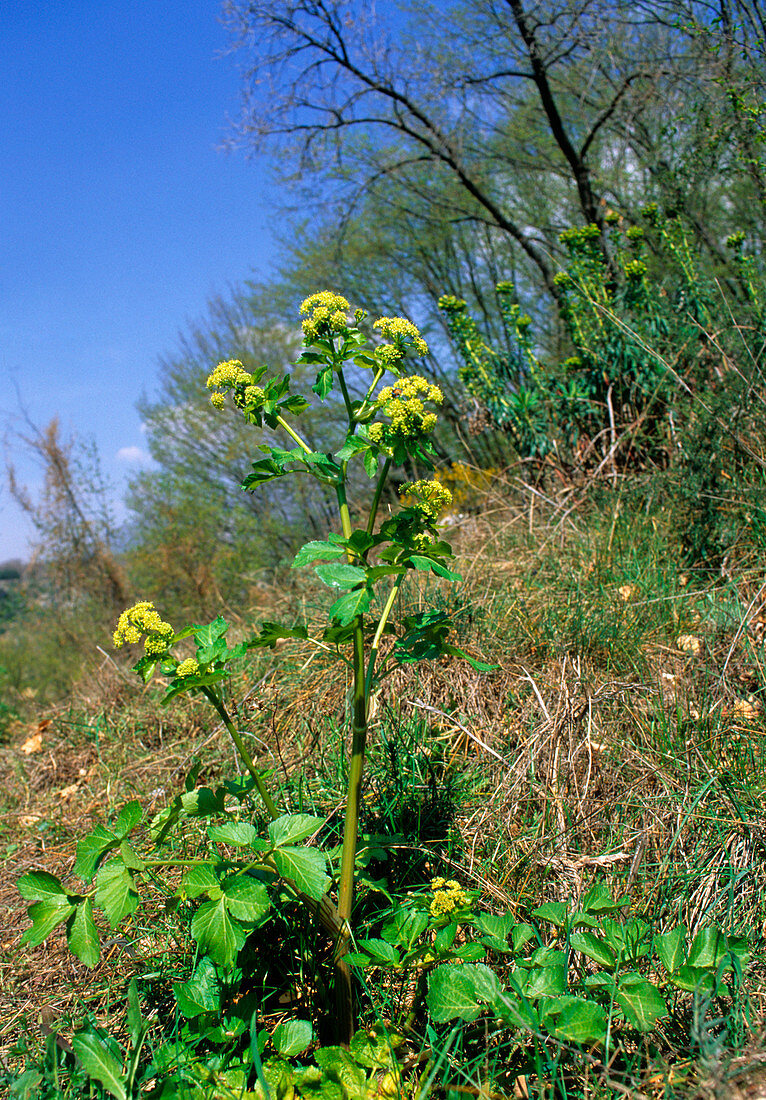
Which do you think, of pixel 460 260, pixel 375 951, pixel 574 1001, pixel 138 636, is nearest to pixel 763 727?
pixel 574 1001

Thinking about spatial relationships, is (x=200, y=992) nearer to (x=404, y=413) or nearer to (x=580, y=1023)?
(x=580, y=1023)

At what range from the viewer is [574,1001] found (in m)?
1.05

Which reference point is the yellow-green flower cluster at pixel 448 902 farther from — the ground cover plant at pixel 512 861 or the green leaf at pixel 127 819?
the green leaf at pixel 127 819

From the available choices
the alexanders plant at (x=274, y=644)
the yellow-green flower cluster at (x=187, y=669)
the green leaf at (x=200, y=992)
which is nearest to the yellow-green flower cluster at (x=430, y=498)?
the alexanders plant at (x=274, y=644)

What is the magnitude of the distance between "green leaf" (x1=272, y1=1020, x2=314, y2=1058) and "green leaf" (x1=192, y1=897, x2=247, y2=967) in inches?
9.6

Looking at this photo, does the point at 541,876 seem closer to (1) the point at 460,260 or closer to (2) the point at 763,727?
(2) the point at 763,727

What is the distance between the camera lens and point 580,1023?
1022 mm

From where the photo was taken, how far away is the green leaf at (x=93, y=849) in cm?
112

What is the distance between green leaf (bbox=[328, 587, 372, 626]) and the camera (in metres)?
1.08

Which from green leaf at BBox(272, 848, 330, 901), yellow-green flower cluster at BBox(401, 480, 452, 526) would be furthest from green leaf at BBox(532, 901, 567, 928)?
yellow-green flower cluster at BBox(401, 480, 452, 526)

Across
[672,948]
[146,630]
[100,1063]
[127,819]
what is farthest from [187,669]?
[672,948]

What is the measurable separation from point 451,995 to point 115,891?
57cm

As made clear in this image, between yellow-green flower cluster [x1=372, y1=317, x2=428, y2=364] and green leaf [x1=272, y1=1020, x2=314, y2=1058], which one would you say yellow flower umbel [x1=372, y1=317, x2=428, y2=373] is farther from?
green leaf [x1=272, y1=1020, x2=314, y2=1058]

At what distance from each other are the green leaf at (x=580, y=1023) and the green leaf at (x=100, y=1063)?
0.69m
